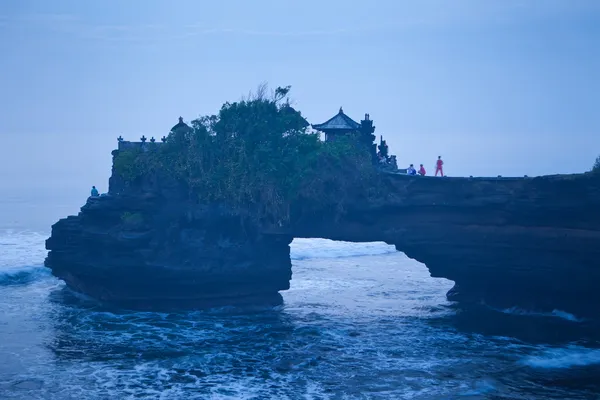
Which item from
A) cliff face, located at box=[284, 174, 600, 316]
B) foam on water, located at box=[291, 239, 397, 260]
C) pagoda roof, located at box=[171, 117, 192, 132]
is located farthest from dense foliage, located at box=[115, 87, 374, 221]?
foam on water, located at box=[291, 239, 397, 260]

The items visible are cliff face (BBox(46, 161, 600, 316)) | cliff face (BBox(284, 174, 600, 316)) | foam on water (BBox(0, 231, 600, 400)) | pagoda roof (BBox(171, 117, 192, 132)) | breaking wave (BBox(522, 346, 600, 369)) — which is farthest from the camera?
pagoda roof (BBox(171, 117, 192, 132))

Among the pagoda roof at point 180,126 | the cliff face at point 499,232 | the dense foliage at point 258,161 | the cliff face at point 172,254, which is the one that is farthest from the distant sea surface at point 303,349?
the pagoda roof at point 180,126

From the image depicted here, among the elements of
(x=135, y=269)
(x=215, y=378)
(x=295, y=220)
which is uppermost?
(x=295, y=220)

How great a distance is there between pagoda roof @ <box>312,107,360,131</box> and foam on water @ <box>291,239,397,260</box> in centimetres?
1437

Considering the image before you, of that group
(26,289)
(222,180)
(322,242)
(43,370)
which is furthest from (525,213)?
(322,242)

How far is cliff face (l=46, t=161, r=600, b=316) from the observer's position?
2103 centimetres

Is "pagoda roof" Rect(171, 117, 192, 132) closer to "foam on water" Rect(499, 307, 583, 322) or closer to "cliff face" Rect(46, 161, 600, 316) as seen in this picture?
"cliff face" Rect(46, 161, 600, 316)

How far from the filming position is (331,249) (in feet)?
137

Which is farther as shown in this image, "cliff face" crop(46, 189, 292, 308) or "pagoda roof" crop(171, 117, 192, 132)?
"pagoda roof" crop(171, 117, 192, 132)

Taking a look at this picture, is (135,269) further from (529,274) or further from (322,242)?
(322,242)

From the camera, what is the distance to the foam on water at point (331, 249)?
131 feet

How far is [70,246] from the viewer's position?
80.6ft

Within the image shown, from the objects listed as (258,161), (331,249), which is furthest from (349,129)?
(331,249)

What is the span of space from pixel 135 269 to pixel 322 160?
7559 mm
